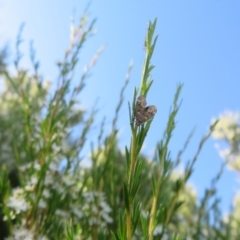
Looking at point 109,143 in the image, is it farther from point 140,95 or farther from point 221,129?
point 221,129

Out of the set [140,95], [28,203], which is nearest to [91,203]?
[28,203]

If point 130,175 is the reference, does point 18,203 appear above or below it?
above

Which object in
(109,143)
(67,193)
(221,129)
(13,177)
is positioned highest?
(221,129)

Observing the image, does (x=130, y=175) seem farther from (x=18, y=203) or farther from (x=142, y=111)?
(x=18, y=203)

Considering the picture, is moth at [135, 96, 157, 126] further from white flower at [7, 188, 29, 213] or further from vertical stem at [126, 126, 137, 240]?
white flower at [7, 188, 29, 213]

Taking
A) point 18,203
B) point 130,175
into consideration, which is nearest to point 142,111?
point 130,175

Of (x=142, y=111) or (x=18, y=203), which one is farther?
(x=18, y=203)

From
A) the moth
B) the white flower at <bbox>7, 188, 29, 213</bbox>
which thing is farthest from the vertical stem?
the white flower at <bbox>7, 188, 29, 213</bbox>

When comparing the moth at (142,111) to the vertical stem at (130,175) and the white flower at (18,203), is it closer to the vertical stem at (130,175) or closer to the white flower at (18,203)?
the vertical stem at (130,175)
